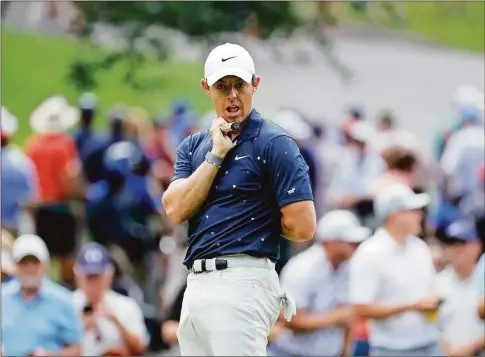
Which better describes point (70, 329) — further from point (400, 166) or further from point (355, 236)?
point (400, 166)

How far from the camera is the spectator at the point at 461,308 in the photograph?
8.81 m

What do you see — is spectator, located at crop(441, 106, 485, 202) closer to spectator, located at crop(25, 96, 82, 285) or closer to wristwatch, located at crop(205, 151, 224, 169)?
spectator, located at crop(25, 96, 82, 285)

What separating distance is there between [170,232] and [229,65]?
23.7 ft

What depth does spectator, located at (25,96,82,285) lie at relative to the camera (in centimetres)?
1141

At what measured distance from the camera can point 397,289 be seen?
27.8ft

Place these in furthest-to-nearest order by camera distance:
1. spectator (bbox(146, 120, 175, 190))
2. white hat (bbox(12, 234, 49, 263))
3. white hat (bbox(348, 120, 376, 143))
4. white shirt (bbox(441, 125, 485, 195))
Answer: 1. white hat (bbox(348, 120, 376, 143))
2. spectator (bbox(146, 120, 175, 190))
3. white shirt (bbox(441, 125, 485, 195))
4. white hat (bbox(12, 234, 49, 263))

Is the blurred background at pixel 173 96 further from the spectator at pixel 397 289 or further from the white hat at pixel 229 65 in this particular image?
the white hat at pixel 229 65

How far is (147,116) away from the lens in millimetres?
16047

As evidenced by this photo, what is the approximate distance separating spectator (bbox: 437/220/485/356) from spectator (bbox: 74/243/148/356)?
197cm

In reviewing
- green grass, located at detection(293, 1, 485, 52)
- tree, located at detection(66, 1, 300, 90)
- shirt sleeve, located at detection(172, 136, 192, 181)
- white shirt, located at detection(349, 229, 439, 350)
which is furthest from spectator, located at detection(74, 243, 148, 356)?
green grass, located at detection(293, 1, 485, 52)

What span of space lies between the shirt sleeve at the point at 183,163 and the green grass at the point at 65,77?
982 centimetres

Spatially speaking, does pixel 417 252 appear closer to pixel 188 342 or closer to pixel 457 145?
pixel 188 342

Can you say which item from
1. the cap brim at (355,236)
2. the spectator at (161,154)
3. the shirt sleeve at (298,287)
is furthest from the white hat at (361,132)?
the shirt sleeve at (298,287)

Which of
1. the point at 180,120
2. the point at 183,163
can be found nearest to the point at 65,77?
the point at 180,120
